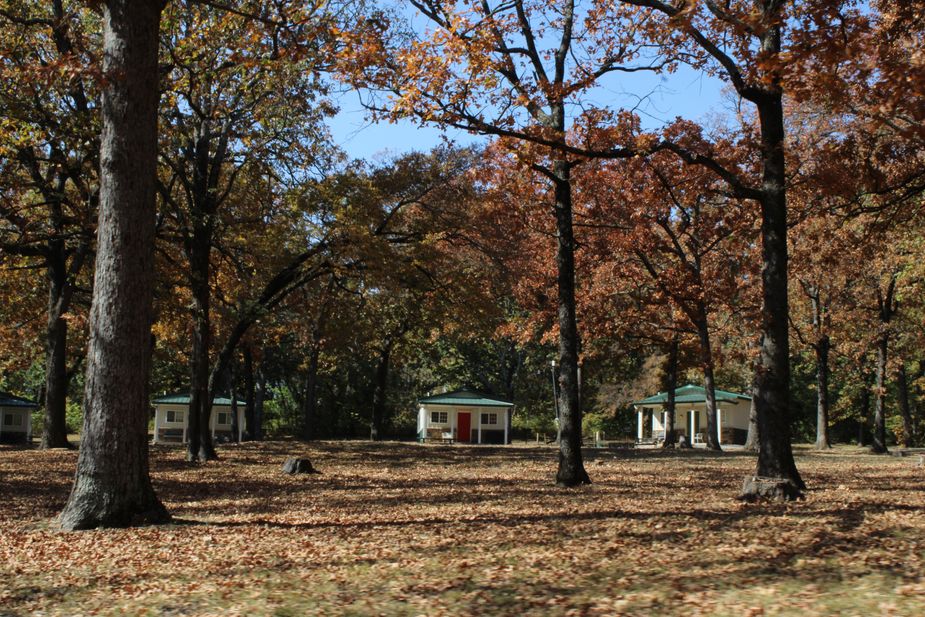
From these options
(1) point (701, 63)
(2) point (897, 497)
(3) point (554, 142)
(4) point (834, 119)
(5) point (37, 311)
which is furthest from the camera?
(5) point (37, 311)

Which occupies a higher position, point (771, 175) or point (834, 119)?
point (834, 119)

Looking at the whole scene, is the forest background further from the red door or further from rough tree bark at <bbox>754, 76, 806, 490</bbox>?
the red door

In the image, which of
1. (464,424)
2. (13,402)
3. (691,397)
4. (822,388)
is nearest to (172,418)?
(13,402)

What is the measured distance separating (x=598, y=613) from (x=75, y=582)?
403 cm

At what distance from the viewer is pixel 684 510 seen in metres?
9.52

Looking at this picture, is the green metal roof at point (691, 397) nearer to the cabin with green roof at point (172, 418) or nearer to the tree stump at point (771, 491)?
the cabin with green roof at point (172, 418)

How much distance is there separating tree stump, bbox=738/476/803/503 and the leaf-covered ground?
0.98 ft

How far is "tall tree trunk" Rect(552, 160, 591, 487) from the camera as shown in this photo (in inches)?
515

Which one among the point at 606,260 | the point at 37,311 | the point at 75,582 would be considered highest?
the point at 606,260

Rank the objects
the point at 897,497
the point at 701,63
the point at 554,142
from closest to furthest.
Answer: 1. the point at 897,497
2. the point at 554,142
3. the point at 701,63

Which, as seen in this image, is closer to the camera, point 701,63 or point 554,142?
point 554,142

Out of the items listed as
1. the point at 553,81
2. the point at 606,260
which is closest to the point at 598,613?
the point at 553,81

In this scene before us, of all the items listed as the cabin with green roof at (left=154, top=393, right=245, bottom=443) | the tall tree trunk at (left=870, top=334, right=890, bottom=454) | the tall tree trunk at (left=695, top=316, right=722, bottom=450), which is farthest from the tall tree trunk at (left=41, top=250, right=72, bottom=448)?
the tall tree trunk at (left=870, top=334, right=890, bottom=454)

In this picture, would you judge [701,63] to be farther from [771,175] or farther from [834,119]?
[834,119]
